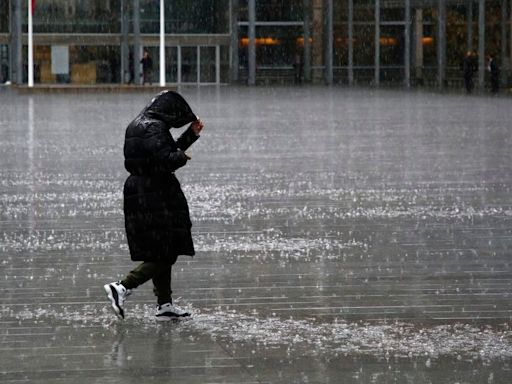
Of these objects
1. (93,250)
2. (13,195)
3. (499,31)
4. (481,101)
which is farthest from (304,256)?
(499,31)

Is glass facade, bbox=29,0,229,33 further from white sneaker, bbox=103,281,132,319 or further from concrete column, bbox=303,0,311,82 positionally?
white sneaker, bbox=103,281,132,319

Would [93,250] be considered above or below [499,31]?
below

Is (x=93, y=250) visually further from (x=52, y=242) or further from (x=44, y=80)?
(x=44, y=80)

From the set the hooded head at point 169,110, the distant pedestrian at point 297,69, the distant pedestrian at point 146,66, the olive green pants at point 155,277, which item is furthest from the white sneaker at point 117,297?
the distant pedestrian at point 297,69

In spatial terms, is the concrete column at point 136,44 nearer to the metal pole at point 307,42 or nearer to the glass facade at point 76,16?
the glass facade at point 76,16

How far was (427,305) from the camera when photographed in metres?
8.33

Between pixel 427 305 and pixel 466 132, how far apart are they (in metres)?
17.6

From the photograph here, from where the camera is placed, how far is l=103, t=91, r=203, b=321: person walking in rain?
25.4 ft

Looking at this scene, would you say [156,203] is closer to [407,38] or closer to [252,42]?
[407,38]

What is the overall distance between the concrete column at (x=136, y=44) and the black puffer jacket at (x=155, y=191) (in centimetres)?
5171

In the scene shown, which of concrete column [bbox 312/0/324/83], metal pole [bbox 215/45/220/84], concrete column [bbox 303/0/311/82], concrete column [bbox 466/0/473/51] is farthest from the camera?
metal pole [bbox 215/45/220/84]

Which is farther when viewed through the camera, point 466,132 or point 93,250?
point 466,132

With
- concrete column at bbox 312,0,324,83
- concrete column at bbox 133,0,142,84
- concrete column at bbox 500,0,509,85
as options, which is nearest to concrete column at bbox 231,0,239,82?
concrete column at bbox 312,0,324,83

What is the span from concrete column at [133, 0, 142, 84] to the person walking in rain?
51.7 m
